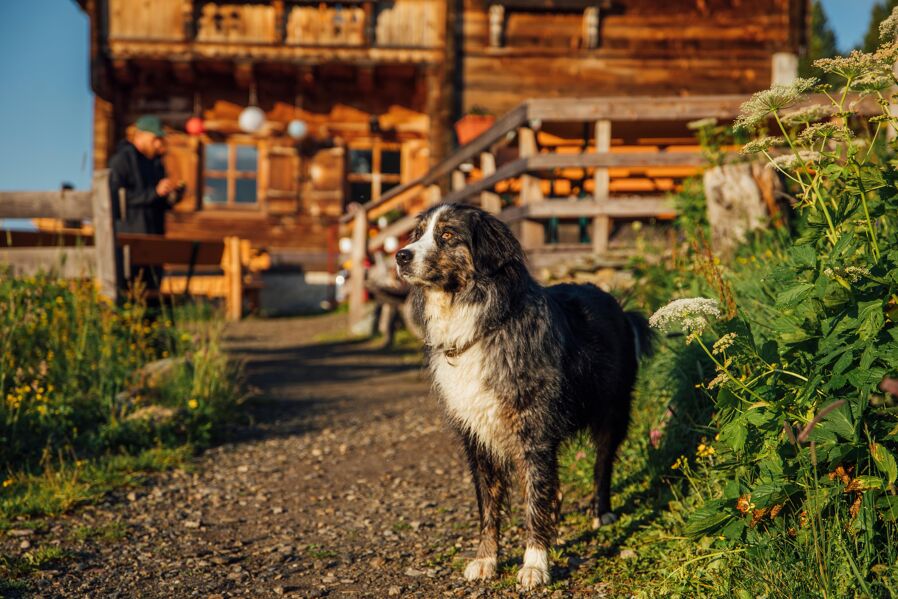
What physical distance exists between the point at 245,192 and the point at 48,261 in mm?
12378

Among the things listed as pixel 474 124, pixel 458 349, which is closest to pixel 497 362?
pixel 458 349

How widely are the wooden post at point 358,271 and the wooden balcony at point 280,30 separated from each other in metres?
5.31

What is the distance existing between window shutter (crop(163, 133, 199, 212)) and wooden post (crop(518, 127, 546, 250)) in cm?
1170

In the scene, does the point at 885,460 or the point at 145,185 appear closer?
the point at 885,460

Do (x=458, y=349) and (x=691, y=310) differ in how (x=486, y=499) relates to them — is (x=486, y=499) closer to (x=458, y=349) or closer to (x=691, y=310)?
(x=458, y=349)

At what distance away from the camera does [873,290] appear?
102 inches

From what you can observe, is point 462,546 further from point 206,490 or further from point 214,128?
point 214,128

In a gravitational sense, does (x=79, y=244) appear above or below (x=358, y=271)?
above

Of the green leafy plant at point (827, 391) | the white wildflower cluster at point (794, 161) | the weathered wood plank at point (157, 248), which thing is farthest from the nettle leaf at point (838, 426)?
the weathered wood plank at point (157, 248)

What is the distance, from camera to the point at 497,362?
337 centimetres

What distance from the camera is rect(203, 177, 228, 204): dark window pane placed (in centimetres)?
1855

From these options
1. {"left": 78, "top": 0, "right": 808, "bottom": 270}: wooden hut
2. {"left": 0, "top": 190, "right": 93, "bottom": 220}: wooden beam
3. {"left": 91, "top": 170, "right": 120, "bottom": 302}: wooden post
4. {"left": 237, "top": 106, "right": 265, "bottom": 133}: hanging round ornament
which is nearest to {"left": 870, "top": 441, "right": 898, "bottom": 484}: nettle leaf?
{"left": 91, "top": 170, "right": 120, "bottom": 302}: wooden post

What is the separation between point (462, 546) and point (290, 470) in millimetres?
1832

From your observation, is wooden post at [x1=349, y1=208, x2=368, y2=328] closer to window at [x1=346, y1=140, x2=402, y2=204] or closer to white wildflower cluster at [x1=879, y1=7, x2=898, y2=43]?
window at [x1=346, y1=140, x2=402, y2=204]
